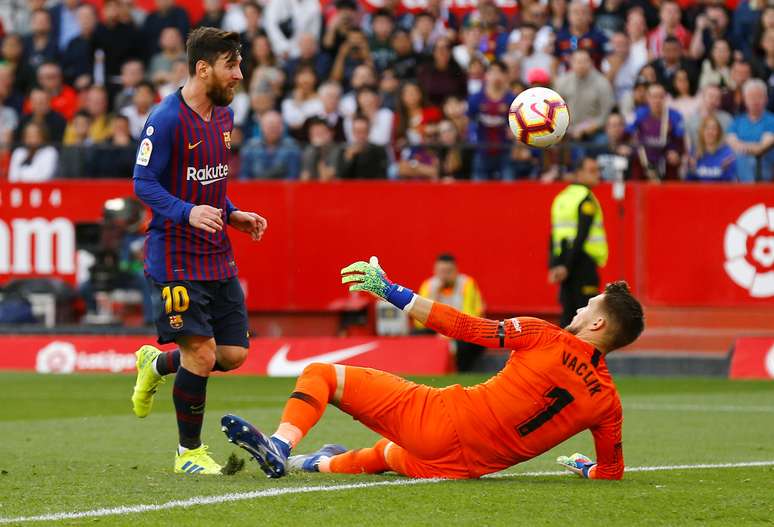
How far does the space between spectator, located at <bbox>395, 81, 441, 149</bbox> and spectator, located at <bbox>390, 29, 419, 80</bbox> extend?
1.03m

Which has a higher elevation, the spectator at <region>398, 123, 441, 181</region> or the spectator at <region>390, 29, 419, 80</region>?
the spectator at <region>390, 29, 419, 80</region>

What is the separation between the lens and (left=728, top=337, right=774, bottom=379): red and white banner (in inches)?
664

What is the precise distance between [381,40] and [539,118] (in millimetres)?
9522

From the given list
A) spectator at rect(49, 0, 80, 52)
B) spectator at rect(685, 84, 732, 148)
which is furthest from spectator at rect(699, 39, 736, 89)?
spectator at rect(49, 0, 80, 52)

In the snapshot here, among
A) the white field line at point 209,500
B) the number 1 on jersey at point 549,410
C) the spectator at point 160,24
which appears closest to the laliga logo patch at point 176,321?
the white field line at point 209,500

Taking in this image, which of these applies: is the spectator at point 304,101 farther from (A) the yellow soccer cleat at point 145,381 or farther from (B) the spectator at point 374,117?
(A) the yellow soccer cleat at point 145,381

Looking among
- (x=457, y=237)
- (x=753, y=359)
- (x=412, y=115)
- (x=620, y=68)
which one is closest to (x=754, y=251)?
A: (x=753, y=359)

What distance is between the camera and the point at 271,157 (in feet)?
62.7

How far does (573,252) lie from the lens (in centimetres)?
1560

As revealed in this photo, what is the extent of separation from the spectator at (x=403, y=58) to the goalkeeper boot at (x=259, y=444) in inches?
521

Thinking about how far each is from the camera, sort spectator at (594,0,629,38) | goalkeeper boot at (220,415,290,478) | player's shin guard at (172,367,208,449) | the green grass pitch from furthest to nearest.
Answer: spectator at (594,0,629,38) → player's shin guard at (172,367,208,449) → goalkeeper boot at (220,415,290,478) → the green grass pitch

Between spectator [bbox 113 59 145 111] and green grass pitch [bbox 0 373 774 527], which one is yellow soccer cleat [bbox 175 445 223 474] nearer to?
green grass pitch [bbox 0 373 774 527]

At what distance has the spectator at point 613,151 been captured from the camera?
18.2 metres

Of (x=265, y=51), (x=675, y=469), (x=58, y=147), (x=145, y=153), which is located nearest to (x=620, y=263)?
(x=265, y=51)
